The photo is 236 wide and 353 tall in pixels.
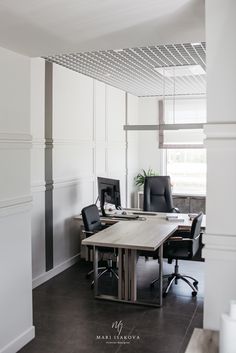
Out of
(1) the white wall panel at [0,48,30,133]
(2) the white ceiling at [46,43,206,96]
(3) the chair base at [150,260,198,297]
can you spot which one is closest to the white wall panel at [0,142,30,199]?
(1) the white wall panel at [0,48,30,133]

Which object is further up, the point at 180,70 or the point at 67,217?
the point at 180,70

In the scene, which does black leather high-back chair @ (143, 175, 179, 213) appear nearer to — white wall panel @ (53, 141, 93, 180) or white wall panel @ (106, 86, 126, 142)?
white wall panel @ (53, 141, 93, 180)

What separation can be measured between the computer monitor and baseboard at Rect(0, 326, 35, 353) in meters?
2.50

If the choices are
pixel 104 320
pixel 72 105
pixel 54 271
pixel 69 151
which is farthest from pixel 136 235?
pixel 72 105

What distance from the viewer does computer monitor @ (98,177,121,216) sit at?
19.6 feet

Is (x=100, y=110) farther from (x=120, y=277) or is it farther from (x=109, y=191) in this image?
(x=120, y=277)

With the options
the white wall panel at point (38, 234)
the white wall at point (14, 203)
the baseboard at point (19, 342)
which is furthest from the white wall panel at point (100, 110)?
the baseboard at point (19, 342)

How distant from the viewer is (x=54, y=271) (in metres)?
5.78

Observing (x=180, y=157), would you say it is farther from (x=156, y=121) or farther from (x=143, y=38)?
(x=143, y=38)

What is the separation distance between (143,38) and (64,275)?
150 inches

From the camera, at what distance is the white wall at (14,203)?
3.36 m

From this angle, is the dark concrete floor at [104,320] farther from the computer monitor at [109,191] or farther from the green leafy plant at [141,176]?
the green leafy plant at [141,176]

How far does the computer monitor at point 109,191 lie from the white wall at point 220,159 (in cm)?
378

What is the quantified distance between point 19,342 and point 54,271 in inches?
85.0
